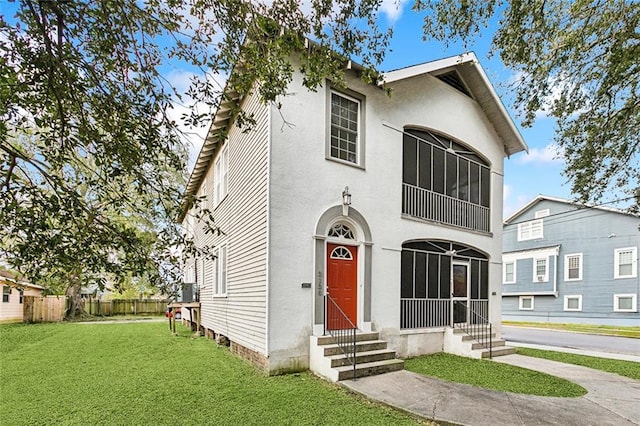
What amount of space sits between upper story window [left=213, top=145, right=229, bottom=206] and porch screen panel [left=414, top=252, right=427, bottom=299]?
6.00 meters

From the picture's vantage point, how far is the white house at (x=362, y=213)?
311 inches

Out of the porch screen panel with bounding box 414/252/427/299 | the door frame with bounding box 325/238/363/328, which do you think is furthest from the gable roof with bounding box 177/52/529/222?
the porch screen panel with bounding box 414/252/427/299

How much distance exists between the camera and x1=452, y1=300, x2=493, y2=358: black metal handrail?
1095cm

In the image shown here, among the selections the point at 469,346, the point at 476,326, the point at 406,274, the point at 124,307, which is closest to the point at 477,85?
the point at 406,274

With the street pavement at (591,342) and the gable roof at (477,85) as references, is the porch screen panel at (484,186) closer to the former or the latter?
the gable roof at (477,85)

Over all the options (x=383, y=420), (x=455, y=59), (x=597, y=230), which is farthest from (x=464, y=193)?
(x=597, y=230)

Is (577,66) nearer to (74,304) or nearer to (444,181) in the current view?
(444,181)

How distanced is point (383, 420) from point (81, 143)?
16.7 feet

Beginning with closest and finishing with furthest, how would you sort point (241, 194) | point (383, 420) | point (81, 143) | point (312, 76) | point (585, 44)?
point (81, 143) < point (312, 76) < point (383, 420) < point (585, 44) < point (241, 194)

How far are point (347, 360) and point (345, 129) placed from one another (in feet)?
16.8

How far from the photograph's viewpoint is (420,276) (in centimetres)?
1047

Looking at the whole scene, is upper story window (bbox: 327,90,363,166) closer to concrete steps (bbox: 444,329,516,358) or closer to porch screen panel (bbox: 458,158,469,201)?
porch screen panel (bbox: 458,158,469,201)

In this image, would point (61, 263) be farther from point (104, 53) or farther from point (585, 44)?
point (585, 44)

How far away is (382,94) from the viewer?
9.78m
